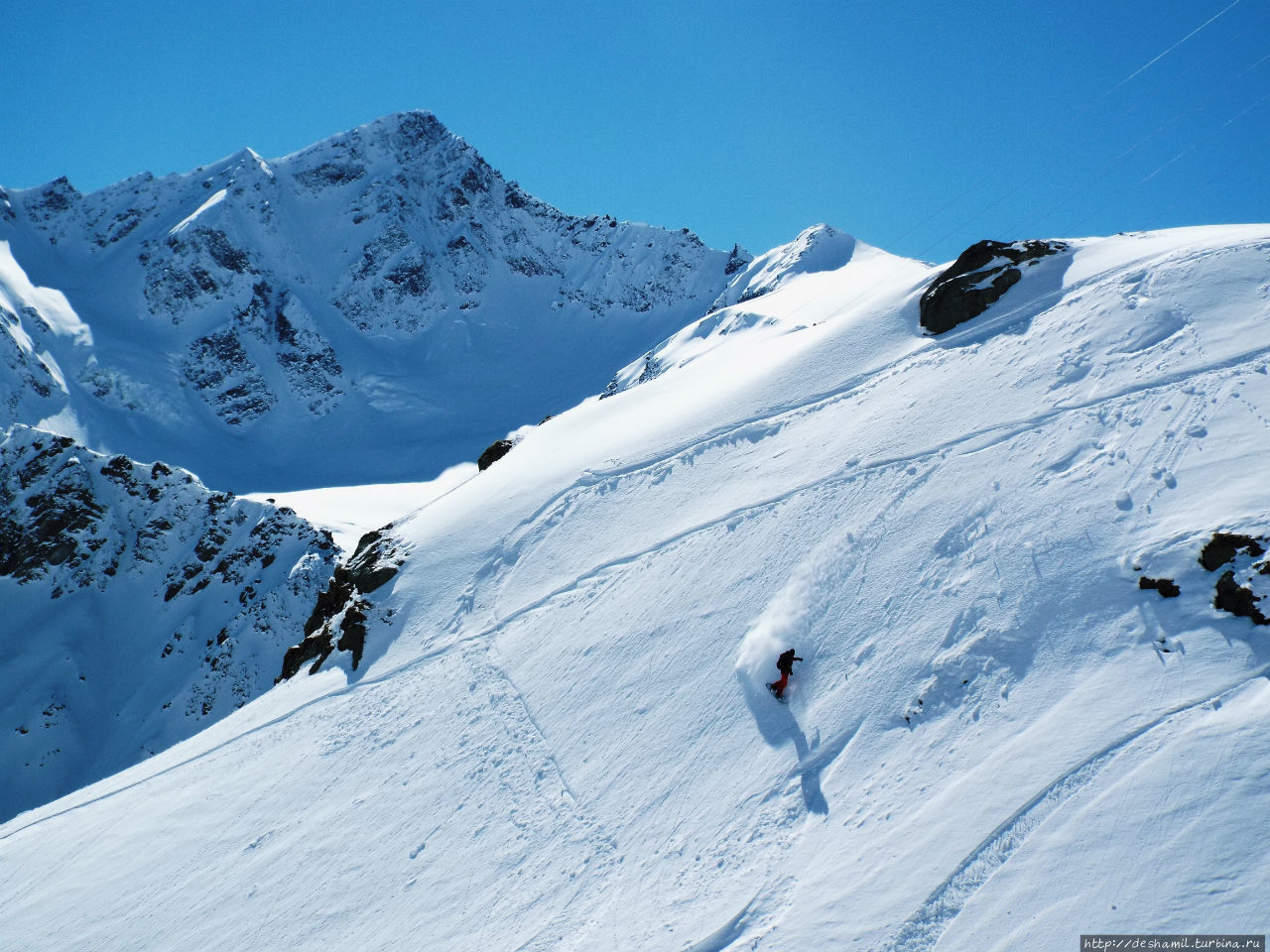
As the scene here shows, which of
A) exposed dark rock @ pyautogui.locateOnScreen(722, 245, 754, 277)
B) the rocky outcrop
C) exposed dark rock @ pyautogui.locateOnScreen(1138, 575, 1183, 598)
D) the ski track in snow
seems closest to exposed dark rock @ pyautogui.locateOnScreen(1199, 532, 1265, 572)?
exposed dark rock @ pyautogui.locateOnScreen(1138, 575, 1183, 598)

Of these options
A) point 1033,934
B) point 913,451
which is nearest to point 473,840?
point 1033,934

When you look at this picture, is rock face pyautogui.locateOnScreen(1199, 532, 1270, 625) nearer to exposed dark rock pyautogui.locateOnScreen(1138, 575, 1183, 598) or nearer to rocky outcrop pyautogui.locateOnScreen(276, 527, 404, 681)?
exposed dark rock pyautogui.locateOnScreen(1138, 575, 1183, 598)

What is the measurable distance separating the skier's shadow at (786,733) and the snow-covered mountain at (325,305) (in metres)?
67.3

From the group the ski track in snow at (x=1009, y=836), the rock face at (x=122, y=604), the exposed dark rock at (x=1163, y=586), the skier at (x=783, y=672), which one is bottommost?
the ski track in snow at (x=1009, y=836)

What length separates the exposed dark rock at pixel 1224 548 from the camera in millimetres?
9352

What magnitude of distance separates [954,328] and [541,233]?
113 meters

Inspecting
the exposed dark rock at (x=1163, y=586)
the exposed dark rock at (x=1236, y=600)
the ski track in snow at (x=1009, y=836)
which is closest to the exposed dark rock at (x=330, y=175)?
the exposed dark rock at (x=1163, y=586)

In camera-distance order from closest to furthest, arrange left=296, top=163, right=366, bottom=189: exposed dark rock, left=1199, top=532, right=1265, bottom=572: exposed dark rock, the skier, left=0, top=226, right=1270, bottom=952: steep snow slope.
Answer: left=0, top=226, right=1270, bottom=952: steep snow slope
left=1199, top=532, right=1265, bottom=572: exposed dark rock
the skier
left=296, top=163, right=366, bottom=189: exposed dark rock

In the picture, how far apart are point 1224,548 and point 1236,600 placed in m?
0.88

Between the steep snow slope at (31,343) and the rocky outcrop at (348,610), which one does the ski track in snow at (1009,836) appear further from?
the steep snow slope at (31,343)

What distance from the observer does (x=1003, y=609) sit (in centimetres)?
1041

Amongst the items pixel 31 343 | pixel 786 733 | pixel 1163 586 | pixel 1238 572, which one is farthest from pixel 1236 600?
pixel 31 343

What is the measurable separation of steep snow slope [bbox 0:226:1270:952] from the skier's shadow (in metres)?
0.06

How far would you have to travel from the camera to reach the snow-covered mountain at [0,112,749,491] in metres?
79.0
